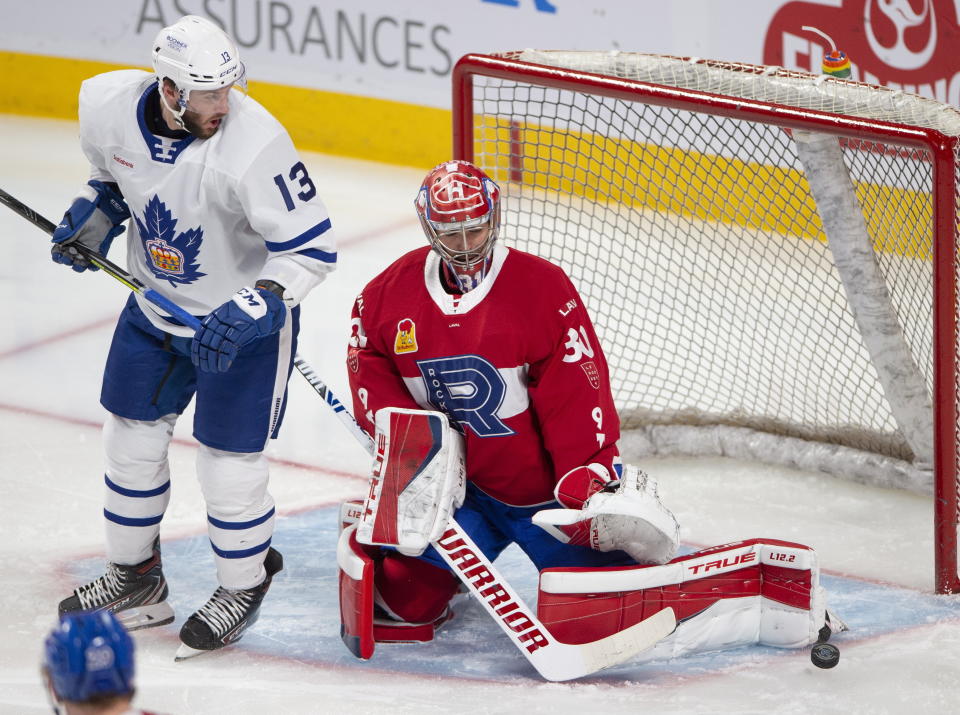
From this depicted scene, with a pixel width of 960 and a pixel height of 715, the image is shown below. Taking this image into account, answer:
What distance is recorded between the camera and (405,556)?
10.6 ft

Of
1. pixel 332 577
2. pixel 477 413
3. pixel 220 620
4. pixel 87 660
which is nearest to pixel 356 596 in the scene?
pixel 220 620

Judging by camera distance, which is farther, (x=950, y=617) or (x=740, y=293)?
(x=740, y=293)

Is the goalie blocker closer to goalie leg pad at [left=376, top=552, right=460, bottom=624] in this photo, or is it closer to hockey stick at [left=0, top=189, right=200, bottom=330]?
goalie leg pad at [left=376, top=552, right=460, bottom=624]

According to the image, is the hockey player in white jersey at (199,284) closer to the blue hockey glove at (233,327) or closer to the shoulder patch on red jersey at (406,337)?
the blue hockey glove at (233,327)

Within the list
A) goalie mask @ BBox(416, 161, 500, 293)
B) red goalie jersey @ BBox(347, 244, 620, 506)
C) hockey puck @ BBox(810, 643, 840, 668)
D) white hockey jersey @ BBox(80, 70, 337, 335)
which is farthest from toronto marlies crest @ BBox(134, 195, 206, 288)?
hockey puck @ BBox(810, 643, 840, 668)

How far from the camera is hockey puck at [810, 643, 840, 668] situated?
9.84 ft

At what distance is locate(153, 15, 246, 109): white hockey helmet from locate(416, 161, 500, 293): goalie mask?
0.41 metres

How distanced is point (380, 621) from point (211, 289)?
745mm

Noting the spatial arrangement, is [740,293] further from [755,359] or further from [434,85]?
[434,85]

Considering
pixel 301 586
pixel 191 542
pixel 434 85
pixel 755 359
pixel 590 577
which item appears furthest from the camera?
pixel 434 85

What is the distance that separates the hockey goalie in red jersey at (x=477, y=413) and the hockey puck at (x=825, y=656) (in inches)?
12.8

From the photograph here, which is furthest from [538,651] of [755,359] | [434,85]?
[434,85]

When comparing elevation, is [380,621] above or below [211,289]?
below

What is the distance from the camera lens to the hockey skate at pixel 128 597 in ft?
10.9
